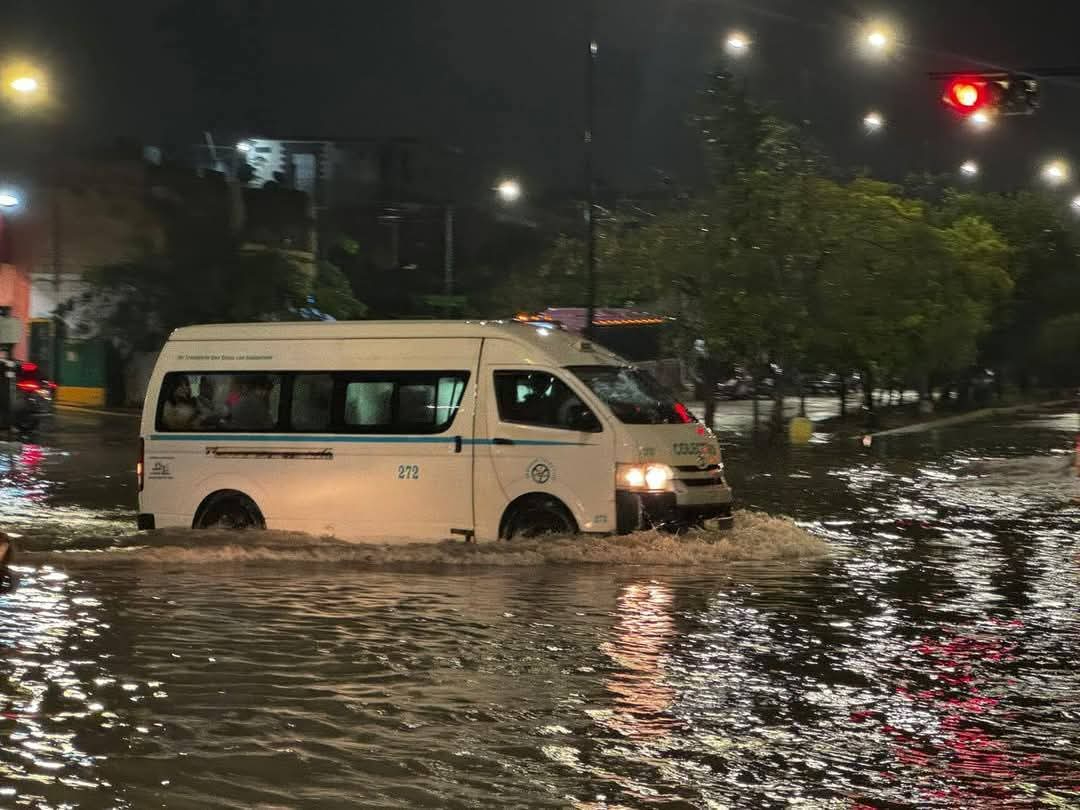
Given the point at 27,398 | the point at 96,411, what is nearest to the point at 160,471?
the point at 27,398

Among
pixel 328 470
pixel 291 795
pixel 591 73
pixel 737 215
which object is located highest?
pixel 591 73

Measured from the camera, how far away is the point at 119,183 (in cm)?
4734

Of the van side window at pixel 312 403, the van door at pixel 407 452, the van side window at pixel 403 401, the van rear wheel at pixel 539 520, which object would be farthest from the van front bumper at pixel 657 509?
the van side window at pixel 312 403

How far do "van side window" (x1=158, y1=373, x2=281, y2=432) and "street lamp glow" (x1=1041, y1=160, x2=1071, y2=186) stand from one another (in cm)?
4339

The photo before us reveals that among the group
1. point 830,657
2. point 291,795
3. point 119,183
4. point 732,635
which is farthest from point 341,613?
point 119,183

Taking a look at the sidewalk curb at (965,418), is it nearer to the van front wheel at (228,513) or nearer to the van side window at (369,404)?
the van side window at (369,404)

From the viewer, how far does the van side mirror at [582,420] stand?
13.9 m

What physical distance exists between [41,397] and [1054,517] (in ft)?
74.0

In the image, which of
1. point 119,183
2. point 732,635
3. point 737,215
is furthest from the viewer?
point 119,183

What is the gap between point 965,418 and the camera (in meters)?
47.8

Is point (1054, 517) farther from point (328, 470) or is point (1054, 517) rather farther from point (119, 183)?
point (119, 183)

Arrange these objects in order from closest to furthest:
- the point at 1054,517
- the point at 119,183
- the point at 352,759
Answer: the point at 352,759 → the point at 1054,517 → the point at 119,183

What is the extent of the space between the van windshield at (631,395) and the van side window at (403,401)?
1200 millimetres

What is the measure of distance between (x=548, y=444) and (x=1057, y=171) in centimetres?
4336
